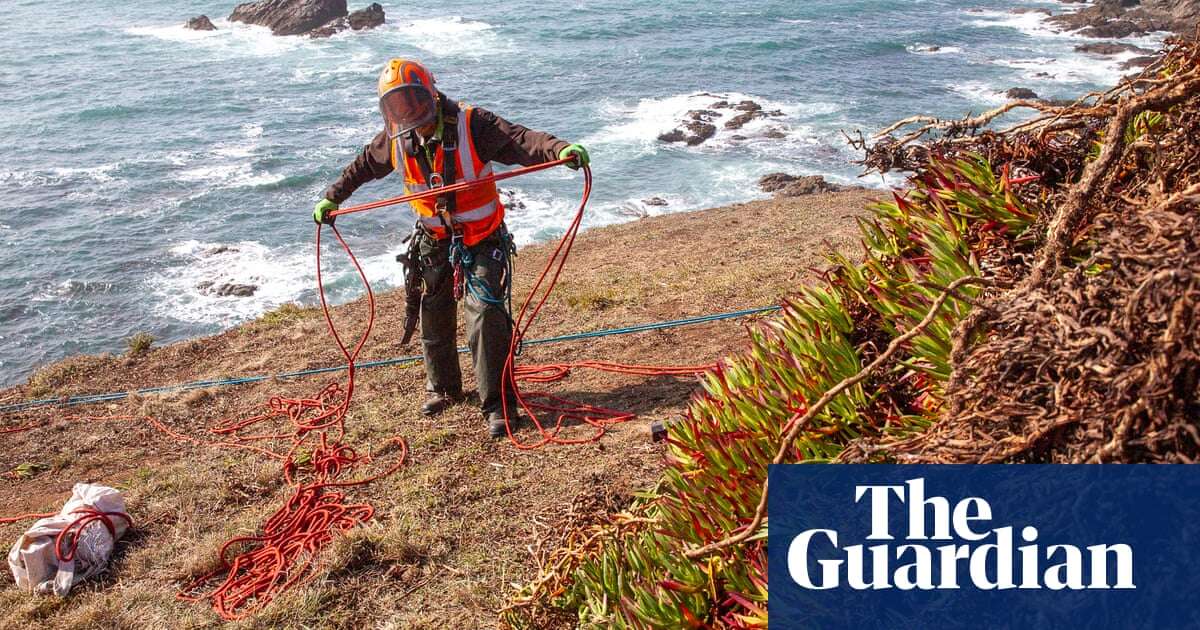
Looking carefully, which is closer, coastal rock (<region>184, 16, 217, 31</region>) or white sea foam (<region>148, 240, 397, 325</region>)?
white sea foam (<region>148, 240, 397, 325</region>)

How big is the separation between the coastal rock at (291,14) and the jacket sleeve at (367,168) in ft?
130

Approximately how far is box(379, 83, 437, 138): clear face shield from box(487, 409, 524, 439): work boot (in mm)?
1884

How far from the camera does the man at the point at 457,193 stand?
539cm

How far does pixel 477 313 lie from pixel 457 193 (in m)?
0.77

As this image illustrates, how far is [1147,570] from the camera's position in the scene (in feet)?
5.97

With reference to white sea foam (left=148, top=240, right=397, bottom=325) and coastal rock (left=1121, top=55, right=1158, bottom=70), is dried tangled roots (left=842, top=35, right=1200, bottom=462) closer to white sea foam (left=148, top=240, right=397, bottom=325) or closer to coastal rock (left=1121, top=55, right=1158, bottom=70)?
white sea foam (left=148, top=240, right=397, bottom=325)

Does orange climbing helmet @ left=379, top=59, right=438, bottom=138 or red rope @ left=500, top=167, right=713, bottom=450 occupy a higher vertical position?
orange climbing helmet @ left=379, top=59, right=438, bottom=138

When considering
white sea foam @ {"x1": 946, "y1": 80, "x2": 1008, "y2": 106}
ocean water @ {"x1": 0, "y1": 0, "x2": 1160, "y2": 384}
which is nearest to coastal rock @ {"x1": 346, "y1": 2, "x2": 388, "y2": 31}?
ocean water @ {"x1": 0, "y1": 0, "x2": 1160, "y2": 384}

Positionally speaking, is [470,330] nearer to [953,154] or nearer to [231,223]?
[953,154]

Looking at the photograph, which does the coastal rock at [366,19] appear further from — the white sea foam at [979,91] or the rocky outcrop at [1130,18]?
the rocky outcrop at [1130,18]

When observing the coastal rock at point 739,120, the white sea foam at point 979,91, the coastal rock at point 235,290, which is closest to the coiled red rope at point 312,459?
the coastal rock at point 235,290

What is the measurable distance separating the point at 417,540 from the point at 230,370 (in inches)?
187

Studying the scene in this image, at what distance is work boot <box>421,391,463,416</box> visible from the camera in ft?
20.7

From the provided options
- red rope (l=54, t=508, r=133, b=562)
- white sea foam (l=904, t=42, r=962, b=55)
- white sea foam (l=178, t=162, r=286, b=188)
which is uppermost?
red rope (l=54, t=508, r=133, b=562)
